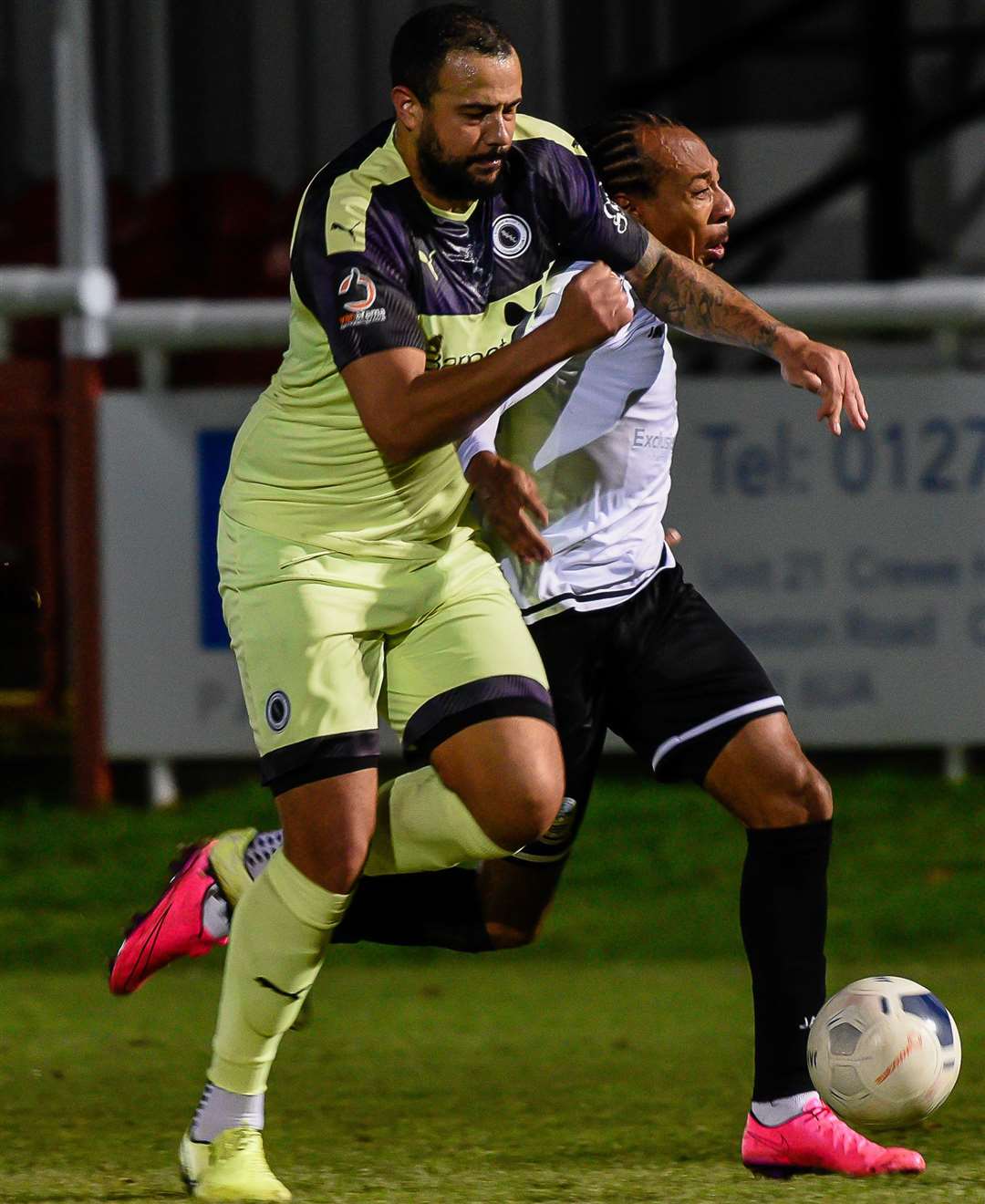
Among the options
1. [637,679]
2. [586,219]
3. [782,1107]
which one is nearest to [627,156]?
[586,219]

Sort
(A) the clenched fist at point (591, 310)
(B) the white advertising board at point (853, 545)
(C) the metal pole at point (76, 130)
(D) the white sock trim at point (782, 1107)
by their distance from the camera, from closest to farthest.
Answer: (A) the clenched fist at point (591, 310)
(D) the white sock trim at point (782, 1107)
(B) the white advertising board at point (853, 545)
(C) the metal pole at point (76, 130)

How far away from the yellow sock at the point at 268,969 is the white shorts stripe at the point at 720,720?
0.67 metres

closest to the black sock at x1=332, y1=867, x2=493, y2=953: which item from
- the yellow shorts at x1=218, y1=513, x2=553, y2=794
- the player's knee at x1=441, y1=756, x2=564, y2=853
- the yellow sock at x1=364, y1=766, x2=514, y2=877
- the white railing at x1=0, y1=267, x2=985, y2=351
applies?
the yellow sock at x1=364, y1=766, x2=514, y2=877

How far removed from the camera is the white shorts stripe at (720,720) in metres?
3.79

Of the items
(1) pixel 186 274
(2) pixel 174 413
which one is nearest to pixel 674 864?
(2) pixel 174 413

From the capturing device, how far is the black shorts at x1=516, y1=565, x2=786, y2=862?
3820 mm

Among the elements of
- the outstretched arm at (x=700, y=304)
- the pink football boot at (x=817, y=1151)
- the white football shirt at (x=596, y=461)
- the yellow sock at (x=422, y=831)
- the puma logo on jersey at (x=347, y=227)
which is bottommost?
the pink football boot at (x=817, y=1151)

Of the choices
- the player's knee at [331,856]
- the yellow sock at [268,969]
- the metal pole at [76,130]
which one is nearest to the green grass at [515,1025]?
the yellow sock at [268,969]

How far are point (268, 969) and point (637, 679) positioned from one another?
2.77 feet

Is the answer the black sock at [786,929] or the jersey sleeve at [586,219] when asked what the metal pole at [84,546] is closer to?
the jersey sleeve at [586,219]

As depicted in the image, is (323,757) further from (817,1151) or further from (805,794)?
(817,1151)

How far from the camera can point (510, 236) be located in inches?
142

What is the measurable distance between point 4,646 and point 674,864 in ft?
8.56

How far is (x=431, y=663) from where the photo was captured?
3596 millimetres
